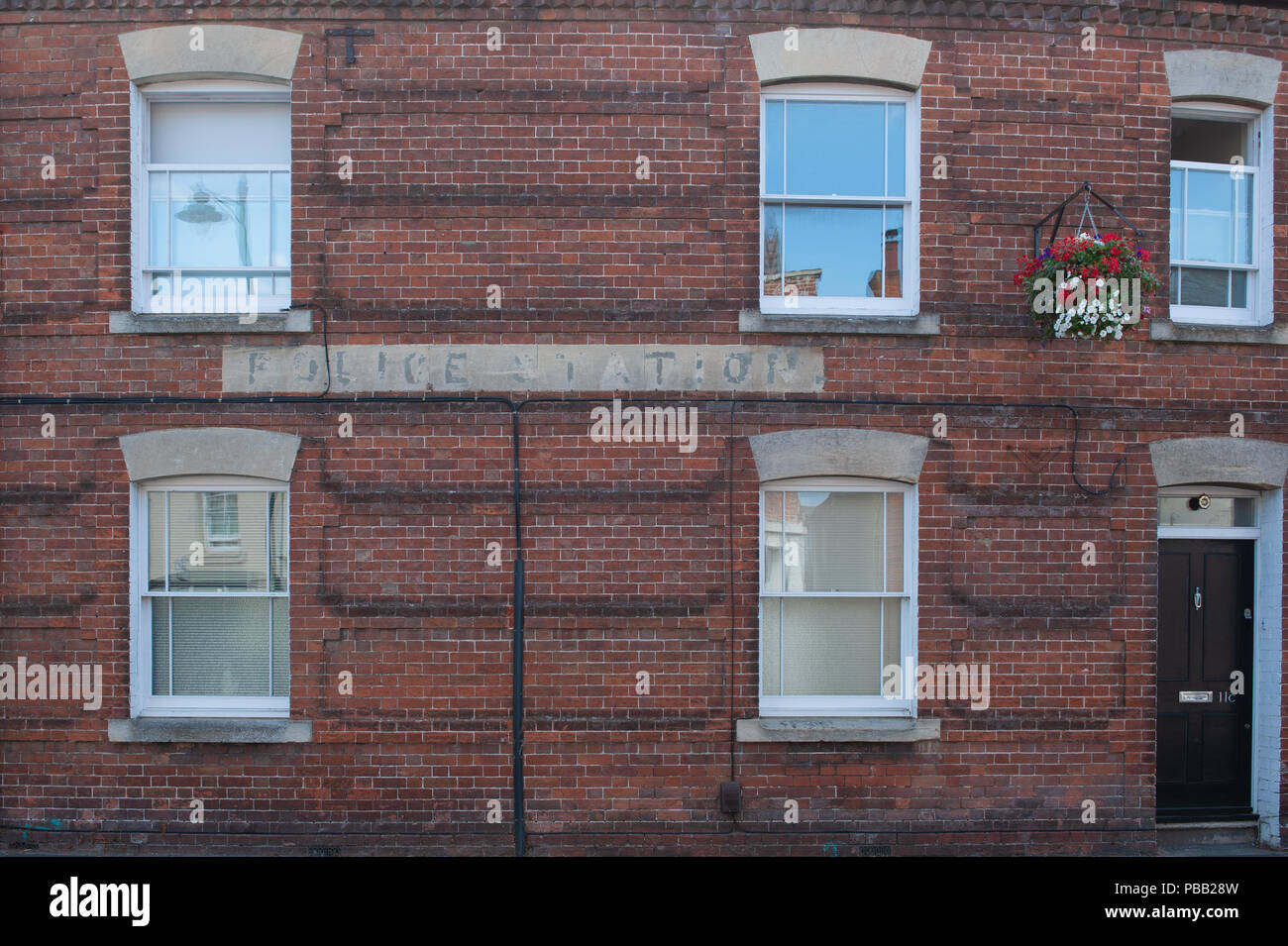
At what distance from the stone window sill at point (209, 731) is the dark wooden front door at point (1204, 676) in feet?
23.1

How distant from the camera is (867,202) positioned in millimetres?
7082

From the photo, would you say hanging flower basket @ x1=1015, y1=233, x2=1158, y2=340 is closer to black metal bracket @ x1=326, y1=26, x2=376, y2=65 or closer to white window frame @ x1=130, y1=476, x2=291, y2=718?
black metal bracket @ x1=326, y1=26, x2=376, y2=65

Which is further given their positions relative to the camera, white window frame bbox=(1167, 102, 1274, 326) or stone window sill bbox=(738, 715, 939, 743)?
white window frame bbox=(1167, 102, 1274, 326)

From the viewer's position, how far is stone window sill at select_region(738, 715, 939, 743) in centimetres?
677

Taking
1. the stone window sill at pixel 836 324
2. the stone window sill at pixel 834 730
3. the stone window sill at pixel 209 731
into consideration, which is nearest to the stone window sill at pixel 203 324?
the stone window sill at pixel 209 731

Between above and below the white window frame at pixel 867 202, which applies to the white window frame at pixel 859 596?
below

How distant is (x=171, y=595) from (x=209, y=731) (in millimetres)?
→ 1111

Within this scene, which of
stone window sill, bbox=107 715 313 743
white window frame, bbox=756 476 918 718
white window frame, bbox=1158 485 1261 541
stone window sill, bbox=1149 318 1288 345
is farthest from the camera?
white window frame, bbox=1158 485 1261 541

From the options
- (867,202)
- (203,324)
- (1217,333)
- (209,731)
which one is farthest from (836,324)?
(209,731)

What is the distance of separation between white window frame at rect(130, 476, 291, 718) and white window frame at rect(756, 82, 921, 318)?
4349 millimetres

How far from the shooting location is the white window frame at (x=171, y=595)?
683 cm

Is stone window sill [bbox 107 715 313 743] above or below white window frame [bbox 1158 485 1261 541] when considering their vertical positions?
below

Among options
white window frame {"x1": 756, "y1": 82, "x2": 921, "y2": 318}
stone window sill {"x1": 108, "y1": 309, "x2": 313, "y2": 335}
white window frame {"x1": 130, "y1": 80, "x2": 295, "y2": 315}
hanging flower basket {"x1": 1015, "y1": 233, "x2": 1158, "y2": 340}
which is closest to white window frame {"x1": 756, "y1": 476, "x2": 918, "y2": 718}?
white window frame {"x1": 756, "y1": 82, "x2": 921, "y2": 318}

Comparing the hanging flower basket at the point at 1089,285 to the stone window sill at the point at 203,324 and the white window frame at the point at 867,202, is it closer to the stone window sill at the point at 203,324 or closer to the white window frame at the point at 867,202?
the white window frame at the point at 867,202
